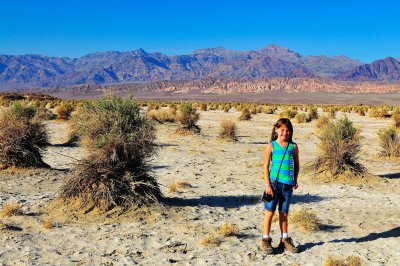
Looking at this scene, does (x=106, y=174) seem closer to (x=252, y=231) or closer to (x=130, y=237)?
(x=130, y=237)

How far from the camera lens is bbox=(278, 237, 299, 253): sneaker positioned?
751 centimetres

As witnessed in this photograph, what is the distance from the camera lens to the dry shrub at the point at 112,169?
961 cm

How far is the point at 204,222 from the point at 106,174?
2324 mm

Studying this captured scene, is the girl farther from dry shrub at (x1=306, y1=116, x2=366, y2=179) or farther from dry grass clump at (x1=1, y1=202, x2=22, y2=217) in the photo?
dry shrub at (x1=306, y1=116, x2=366, y2=179)

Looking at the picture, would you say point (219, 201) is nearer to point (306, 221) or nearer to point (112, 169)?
point (306, 221)

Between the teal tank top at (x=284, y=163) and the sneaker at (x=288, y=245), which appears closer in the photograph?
the teal tank top at (x=284, y=163)

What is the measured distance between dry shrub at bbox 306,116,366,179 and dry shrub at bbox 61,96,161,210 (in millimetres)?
6389

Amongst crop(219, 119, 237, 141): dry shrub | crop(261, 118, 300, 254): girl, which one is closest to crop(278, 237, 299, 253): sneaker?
crop(261, 118, 300, 254): girl

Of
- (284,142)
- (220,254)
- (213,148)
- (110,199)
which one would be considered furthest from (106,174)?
(213,148)

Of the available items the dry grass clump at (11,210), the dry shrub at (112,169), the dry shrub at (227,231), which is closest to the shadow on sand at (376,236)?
the dry shrub at (227,231)

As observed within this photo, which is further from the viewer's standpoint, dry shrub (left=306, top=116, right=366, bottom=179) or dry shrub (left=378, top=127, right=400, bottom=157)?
dry shrub (left=378, top=127, right=400, bottom=157)

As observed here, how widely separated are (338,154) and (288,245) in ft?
23.5

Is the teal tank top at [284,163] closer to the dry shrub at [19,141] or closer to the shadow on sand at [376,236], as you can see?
the shadow on sand at [376,236]

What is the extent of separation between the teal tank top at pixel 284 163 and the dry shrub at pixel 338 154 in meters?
7.27
